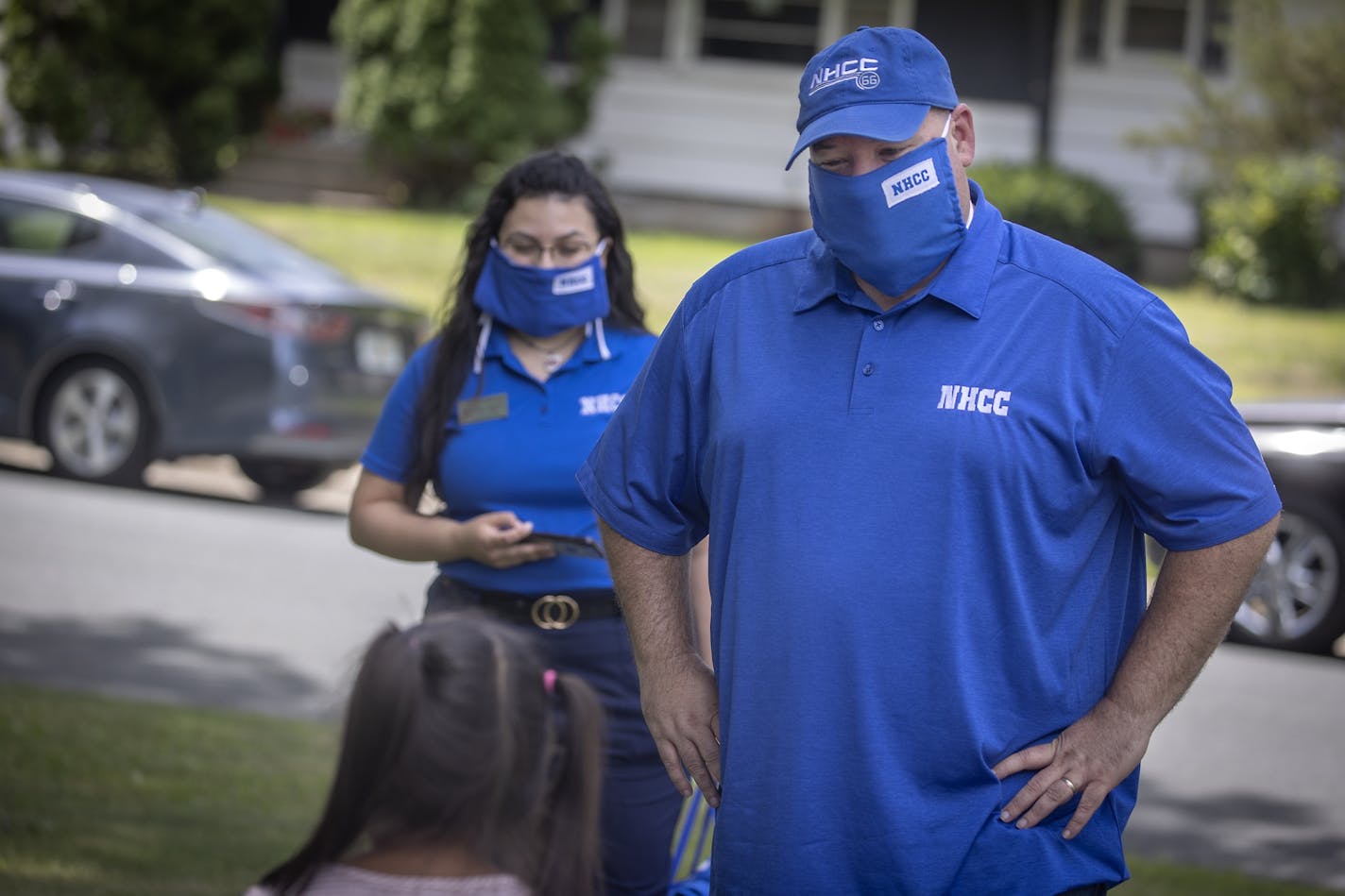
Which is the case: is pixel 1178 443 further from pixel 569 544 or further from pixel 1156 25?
pixel 1156 25

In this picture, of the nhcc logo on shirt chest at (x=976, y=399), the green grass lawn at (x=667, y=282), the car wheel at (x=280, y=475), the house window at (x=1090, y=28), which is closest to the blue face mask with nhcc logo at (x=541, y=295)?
the nhcc logo on shirt chest at (x=976, y=399)

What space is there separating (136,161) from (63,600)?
14.0 metres

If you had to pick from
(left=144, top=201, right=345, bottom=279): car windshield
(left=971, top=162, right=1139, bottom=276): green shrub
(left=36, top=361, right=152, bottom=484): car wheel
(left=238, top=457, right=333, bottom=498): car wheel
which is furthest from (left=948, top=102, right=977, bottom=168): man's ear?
(left=971, top=162, right=1139, bottom=276): green shrub

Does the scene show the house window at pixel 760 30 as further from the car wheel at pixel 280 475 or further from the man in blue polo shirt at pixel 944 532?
the man in blue polo shirt at pixel 944 532

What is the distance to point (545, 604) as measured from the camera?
13.0 feet

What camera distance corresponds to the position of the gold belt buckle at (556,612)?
13.0 feet

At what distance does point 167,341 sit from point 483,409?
7.70 meters

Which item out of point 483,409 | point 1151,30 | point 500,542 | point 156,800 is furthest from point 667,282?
point 500,542

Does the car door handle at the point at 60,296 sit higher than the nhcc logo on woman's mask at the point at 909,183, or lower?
lower

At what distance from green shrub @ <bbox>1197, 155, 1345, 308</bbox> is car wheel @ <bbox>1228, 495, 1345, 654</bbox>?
952cm

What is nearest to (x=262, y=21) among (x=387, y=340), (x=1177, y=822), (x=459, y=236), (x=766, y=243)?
(x=459, y=236)

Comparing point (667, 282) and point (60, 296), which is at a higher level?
point (60, 296)

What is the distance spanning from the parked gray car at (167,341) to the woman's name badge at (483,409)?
7.22 m

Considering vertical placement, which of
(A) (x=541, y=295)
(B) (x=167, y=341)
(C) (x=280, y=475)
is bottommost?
(C) (x=280, y=475)
